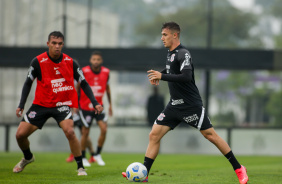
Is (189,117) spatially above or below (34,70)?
below

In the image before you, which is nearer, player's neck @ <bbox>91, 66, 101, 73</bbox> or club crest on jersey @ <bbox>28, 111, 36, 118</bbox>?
club crest on jersey @ <bbox>28, 111, 36, 118</bbox>

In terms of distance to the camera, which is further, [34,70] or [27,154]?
[27,154]

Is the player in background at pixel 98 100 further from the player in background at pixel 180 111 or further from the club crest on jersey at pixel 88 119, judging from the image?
the player in background at pixel 180 111

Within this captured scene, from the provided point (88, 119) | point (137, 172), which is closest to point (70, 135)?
point (137, 172)

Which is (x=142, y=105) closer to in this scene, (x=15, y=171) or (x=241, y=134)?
(x=241, y=134)

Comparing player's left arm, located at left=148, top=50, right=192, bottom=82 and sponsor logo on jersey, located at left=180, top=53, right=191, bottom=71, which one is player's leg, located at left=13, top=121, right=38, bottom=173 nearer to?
player's left arm, located at left=148, top=50, right=192, bottom=82

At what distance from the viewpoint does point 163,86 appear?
2006 centimetres

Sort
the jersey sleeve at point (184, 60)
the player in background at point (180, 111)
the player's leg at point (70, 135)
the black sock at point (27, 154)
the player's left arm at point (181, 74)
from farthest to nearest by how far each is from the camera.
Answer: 1. the black sock at point (27, 154)
2. the player's leg at point (70, 135)
3. the player in background at point (180, 111)
4. the jersey sleeve at point (184, 60)
5. the player's left arm at point (181, 74)

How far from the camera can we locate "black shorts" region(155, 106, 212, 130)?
760cm

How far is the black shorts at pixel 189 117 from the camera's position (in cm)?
760

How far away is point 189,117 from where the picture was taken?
7.61 meters

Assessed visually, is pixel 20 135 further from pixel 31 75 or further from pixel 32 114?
pixel 31 75

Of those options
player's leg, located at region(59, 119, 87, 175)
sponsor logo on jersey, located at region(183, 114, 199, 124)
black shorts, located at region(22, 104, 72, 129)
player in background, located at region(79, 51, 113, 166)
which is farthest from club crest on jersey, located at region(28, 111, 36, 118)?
player in background, located at region(79, 51, 113, 166)

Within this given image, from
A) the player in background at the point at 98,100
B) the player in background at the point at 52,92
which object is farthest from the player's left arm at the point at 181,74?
the player in background at the point at 98,100
